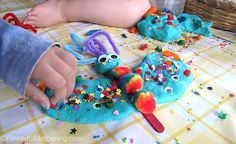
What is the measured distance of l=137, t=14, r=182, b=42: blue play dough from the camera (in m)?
0.65

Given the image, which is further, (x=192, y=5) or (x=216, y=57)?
(x=192, y=5)

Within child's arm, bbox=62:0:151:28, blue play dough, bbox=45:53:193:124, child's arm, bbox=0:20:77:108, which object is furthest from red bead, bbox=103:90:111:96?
child's arm, bbox=62:0:151:28

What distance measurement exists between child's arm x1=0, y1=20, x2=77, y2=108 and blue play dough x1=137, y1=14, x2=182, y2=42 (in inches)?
15.2

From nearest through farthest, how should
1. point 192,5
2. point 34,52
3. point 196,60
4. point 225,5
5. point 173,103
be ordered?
1. point 34,52
2. point 173,103
3. point 196,60
4. point 225,5
5. point 192,5

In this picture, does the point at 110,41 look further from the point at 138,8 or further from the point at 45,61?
the point at 45,61

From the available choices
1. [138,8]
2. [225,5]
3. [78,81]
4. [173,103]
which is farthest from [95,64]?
[225,5]

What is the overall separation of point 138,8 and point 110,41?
193 mm

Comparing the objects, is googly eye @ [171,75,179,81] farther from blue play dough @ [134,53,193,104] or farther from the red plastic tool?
the red plastic tool

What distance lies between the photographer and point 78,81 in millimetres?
459

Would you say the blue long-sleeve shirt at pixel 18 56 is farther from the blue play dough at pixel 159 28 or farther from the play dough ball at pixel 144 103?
the blue play dough at pixel 159 28

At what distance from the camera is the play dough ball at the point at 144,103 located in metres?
0.40

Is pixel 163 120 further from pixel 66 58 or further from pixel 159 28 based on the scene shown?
pixel 159 28

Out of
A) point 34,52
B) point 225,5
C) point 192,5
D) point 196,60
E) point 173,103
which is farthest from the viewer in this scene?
point 192,5

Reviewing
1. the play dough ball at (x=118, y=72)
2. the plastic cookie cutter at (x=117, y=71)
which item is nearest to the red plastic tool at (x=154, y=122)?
the plastic cookie cutter at (x=117, y=71)
